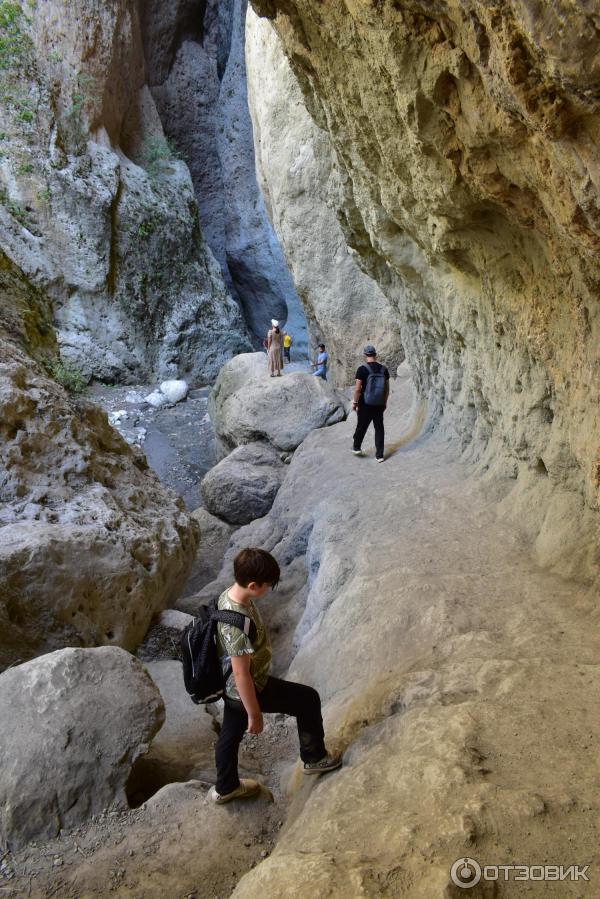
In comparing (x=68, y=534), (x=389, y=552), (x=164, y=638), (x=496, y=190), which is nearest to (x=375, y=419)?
(x=389, y=552)

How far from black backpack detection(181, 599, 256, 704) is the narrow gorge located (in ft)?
2.06

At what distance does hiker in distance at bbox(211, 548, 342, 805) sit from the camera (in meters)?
2.71

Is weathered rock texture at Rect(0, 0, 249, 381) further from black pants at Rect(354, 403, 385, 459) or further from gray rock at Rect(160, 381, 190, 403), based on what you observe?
black pants at Rect(354, 403, 385, 459)

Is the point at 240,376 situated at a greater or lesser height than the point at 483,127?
lesser

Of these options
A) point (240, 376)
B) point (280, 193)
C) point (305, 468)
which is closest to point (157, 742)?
point (305, 468)

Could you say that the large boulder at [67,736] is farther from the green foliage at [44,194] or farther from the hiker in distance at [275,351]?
the green foliage at [44,194]

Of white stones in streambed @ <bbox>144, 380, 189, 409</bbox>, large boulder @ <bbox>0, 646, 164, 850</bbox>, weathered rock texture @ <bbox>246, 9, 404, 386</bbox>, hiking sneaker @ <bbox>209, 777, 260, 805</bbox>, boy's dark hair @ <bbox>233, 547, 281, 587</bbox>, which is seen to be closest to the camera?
boy's dark hair @ <bbox>233, 547, 281, 587</bbox>

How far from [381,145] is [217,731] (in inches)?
171

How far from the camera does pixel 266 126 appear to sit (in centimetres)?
1427

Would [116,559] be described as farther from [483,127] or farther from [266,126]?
[266,126]

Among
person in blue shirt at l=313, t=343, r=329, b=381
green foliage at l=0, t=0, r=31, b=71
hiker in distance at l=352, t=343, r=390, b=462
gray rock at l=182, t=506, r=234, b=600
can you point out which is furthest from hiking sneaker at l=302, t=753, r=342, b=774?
green foliage at l=0, t=0, r=31, b=71

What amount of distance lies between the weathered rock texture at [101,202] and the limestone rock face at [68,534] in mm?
12412

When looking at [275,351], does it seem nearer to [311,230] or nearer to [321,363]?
[321,363]

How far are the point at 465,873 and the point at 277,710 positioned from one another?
120 centimetres
